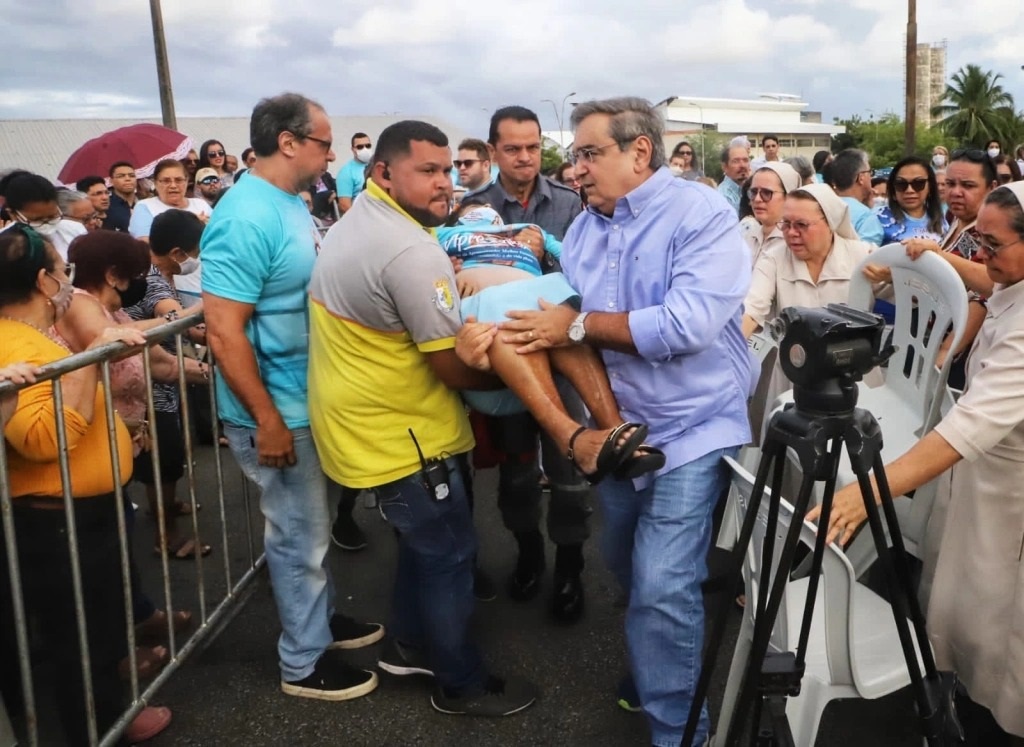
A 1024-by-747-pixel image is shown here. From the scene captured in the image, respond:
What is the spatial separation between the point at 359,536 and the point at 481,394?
188cm

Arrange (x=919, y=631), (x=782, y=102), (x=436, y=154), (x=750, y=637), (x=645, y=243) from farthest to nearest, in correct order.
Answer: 1. (x=782, y=102)
2. (x=436, y=154)
3. (x=645, y=243)
4. (x=750, y=637)
5. (x=919, y=631)

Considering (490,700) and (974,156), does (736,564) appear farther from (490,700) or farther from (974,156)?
(974,156)

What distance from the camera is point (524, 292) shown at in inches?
98.0

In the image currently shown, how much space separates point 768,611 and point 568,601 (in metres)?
1.73

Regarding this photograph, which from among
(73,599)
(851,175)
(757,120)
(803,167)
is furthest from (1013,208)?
(757,120)

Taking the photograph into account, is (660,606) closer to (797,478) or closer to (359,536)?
(797,478)

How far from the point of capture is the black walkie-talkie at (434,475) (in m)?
2.62

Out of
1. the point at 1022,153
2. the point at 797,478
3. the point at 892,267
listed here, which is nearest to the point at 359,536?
the point at 797,478

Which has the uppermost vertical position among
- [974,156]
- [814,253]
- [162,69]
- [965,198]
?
[162,69]

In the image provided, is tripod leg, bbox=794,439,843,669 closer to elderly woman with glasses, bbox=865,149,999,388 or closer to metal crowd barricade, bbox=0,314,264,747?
metal crowd barricade, bbox=0,314,264,747

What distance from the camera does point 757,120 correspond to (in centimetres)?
8200

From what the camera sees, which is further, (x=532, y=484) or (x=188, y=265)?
(x=188, y=265)

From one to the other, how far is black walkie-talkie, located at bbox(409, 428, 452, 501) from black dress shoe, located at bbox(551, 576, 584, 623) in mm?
1093

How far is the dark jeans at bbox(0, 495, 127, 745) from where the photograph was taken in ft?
7.99
